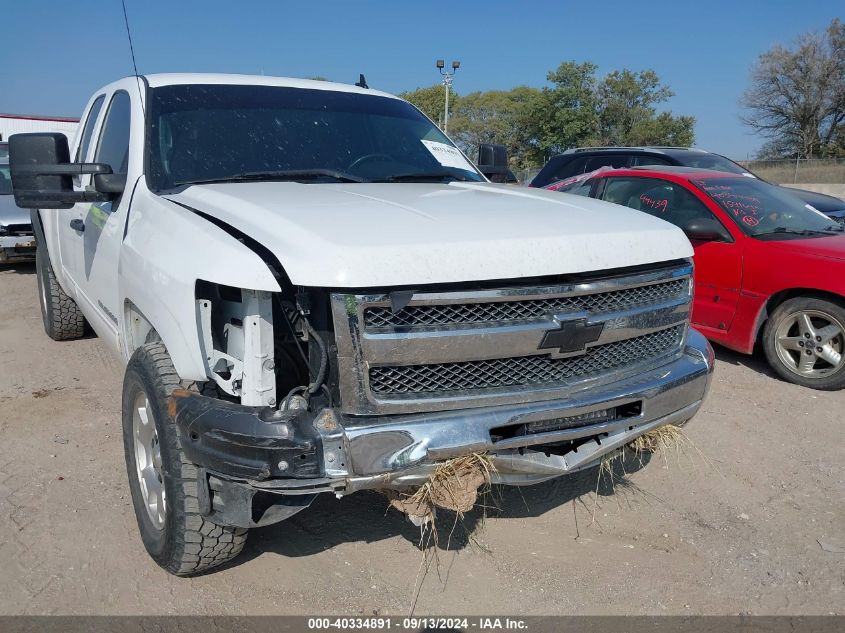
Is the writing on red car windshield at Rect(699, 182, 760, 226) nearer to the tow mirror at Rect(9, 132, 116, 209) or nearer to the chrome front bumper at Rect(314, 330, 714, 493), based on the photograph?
the chrome front bumper at Rect(314, 330, 714, 493)

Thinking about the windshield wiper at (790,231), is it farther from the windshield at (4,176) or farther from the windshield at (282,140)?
the windshield at (4,176)

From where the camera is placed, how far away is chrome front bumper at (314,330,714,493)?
2.38m

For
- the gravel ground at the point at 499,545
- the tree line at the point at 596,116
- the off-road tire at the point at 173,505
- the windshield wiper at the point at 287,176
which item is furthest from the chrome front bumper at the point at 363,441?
the tree line at the point at 596,116

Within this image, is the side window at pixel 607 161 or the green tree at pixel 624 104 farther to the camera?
the green tree at pixel 624 104

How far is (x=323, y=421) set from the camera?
7.86ft

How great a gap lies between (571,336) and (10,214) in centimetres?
973

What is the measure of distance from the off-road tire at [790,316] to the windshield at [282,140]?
281cm

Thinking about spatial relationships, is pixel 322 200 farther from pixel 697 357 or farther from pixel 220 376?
pixel 697 357

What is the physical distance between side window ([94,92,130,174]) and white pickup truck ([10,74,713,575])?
308mm

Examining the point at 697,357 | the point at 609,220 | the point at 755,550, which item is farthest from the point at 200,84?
the point at 755,550

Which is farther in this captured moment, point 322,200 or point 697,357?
point 697,357

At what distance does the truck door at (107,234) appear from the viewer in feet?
11.9

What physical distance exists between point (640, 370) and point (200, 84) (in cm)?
274

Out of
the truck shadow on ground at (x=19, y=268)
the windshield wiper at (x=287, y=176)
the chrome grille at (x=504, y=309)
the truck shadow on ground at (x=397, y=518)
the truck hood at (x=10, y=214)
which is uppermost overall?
the windshield wiper at (x=287, y=176)
